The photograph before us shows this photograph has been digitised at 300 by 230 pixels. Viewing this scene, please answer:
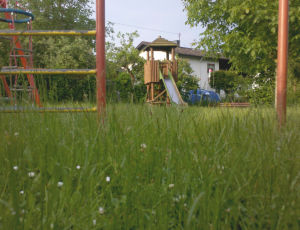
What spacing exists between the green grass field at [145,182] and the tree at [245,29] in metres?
7.77

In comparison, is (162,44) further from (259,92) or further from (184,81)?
(259,92)

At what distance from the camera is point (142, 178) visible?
1302 millimetres

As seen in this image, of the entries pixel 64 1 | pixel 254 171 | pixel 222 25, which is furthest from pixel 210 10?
pixel 64 1

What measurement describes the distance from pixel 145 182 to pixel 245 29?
10628mm

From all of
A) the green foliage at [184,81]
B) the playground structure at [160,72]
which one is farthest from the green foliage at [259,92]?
the playground structure at [160,72]

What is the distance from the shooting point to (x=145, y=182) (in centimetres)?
127

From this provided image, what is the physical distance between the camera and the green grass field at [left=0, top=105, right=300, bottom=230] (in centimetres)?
94

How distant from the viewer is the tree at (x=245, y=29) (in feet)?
28.0

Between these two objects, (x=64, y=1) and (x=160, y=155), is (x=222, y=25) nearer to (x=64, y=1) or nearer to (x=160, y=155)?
(x=160, y=155)

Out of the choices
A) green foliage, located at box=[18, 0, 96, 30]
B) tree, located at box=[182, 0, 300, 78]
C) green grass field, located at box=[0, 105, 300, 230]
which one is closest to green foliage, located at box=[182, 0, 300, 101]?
tree, located at box=[182, 0, 300, 78]

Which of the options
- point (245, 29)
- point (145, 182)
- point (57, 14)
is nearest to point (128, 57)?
point (57, 14)

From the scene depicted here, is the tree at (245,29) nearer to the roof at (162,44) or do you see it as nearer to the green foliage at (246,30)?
the green foliage at (246,30)

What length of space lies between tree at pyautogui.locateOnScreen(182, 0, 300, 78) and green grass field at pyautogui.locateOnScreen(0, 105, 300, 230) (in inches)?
306

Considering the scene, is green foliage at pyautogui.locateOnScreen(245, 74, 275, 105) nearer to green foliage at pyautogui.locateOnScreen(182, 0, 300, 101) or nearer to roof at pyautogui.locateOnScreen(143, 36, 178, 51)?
green foliage at pyautogui.locateOnScreen(182, 0, 300, 101)
